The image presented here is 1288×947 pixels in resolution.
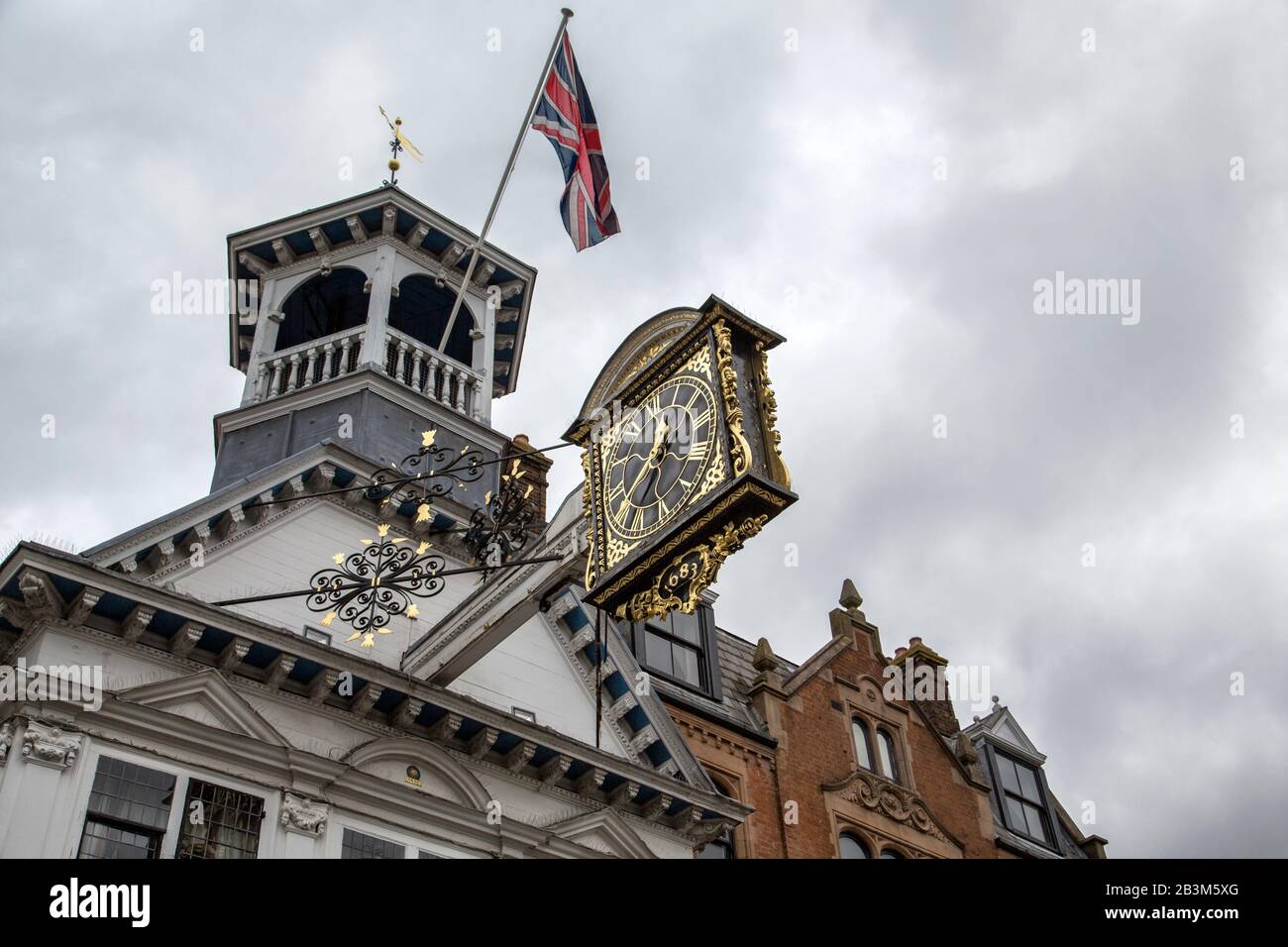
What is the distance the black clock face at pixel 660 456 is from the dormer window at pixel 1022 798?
55.4 ft

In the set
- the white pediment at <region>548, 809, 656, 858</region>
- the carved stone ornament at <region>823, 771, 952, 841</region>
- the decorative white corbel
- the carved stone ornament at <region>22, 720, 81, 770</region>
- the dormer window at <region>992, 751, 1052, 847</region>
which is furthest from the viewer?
the dormer window at <region>992, 751, 1052, 847</region>

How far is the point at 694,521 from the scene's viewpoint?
13.2 meters

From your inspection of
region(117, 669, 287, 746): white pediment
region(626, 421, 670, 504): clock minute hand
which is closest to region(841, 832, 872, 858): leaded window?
region(626, 421, 670, 504): clock minute hand

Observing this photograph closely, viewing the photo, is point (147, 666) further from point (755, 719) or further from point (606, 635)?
point (755, 719)

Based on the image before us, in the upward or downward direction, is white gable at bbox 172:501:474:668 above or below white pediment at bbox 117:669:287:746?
above

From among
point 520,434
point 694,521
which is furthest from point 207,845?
point 520,434

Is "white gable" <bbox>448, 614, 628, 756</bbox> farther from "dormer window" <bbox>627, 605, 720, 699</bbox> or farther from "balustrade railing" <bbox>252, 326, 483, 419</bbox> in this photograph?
"balustrade railing" <bbox>252, 326, 483, 419</bbox>

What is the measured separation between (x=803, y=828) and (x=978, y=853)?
5.05 meters

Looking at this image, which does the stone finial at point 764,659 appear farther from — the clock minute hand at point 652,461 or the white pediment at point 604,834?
the clock minute hand at point 652,461

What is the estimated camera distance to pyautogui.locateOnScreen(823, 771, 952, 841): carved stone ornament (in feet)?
79.0

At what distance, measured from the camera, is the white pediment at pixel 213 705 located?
48.9ft

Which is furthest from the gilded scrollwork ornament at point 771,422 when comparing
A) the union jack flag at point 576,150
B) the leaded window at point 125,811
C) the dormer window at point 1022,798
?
the dormer window at point 1022,798

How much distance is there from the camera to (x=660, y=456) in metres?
14.4

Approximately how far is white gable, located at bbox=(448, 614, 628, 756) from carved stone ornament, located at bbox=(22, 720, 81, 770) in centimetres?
540
